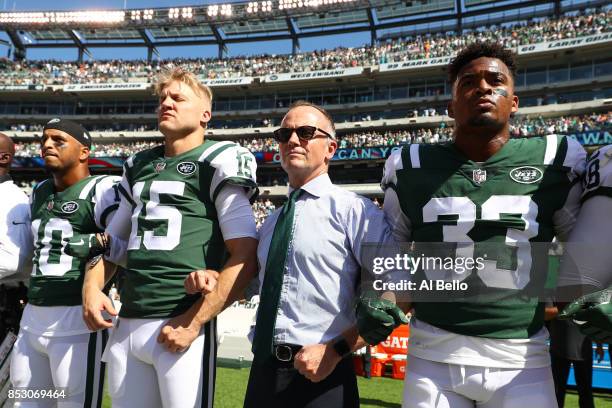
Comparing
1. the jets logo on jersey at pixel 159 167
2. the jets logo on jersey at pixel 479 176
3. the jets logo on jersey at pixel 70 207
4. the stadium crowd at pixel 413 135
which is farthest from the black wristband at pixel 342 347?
the stadium crowd at pixel 413 135

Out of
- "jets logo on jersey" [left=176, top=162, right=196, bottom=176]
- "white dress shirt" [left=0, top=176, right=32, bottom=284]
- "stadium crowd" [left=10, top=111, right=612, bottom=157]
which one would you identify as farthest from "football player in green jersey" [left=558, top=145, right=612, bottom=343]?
"stadium crowd" [left=10, top=111, right=612, bottom=157]

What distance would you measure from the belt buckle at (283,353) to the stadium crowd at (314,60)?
31.4 m

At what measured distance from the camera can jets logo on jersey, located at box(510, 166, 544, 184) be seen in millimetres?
1912

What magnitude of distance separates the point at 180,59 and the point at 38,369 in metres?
44.1

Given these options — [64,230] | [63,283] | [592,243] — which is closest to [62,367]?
[63,283]

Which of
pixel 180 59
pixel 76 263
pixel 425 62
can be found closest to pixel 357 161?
pixel 425 62

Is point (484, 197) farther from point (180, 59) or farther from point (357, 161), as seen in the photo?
point (180, 59)

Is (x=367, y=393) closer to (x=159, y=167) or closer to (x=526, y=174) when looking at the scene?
(x=159, y=167)

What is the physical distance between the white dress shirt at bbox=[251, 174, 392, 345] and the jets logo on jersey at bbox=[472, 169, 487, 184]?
1.41ft

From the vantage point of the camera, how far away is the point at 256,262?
2.30m

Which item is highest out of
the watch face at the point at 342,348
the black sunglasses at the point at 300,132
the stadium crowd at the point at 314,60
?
the stadium crowd at the point at 314,60

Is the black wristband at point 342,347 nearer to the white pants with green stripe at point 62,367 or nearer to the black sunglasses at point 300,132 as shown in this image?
the black sunglasses at point 300,132

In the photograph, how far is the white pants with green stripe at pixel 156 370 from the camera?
84.7 inches

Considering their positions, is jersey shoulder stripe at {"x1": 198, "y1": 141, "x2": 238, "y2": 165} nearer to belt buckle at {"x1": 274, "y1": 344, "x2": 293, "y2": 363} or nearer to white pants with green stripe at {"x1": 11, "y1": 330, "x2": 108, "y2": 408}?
belt buckle at {"x1": 274, "y1": 344, "x2": 293, "y2": 363}
